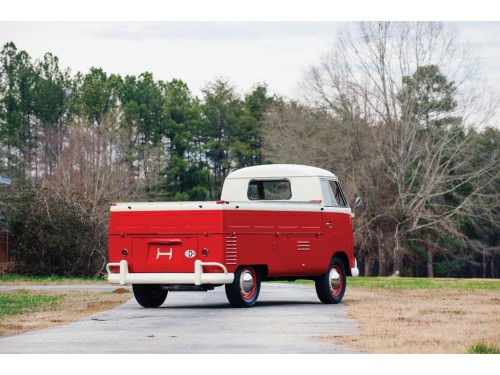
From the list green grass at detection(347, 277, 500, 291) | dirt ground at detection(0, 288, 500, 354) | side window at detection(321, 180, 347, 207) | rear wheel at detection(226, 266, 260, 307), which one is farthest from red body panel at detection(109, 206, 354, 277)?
green grass at detection(347, 277, 500, 291)

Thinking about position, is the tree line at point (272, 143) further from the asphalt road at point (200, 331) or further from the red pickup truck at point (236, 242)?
the asphalt road at point (200, 331)

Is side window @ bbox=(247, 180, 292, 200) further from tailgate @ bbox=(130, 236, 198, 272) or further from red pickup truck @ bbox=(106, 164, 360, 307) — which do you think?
tailgate @ bbox=(130, 236, 198, 272)

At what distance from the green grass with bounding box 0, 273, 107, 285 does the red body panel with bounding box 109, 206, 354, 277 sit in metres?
13.9

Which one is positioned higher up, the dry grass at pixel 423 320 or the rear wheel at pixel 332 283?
the rear wheel at pixel 332 283

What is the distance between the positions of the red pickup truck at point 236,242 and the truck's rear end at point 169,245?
0.02 metres

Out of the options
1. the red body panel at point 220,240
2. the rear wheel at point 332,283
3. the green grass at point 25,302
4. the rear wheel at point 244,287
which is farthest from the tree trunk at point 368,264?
the rear wheel at point 244,287

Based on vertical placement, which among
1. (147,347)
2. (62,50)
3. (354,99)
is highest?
(354,99)

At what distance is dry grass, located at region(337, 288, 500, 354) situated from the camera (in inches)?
532

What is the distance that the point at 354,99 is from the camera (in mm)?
49688

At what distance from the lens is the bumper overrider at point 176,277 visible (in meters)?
18.2

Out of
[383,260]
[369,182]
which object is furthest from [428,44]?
[383,260]

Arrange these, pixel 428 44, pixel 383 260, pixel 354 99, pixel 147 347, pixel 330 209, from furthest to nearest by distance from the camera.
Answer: pixel 383 260 → pixel 354 99 → pixel 428 44 → pixel 330 209 → pixel 147 347

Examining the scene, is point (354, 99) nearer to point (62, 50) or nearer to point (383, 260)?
point (383, 260)

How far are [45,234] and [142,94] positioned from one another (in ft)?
72.0
